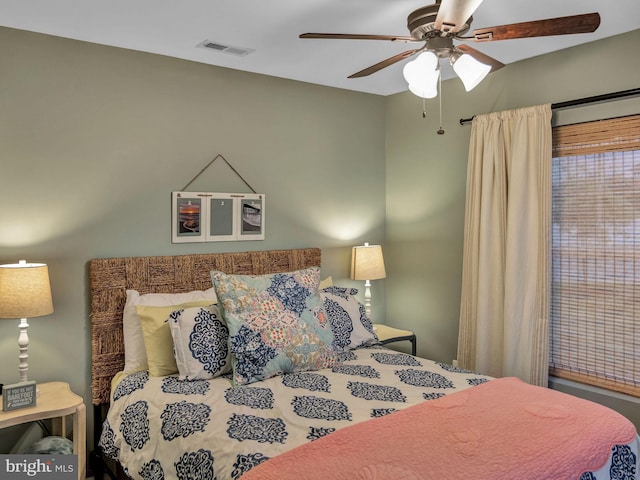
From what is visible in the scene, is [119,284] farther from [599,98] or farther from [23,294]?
[599,98]

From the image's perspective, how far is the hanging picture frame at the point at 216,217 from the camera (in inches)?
130

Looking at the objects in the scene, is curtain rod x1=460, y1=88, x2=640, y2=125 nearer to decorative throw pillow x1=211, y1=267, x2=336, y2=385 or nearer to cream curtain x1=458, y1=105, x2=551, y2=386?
cream curtain x1=458, y1=105, x2=551, y2=386

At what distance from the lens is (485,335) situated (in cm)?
351

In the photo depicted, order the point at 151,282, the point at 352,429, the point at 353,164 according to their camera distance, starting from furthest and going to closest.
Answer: the point at 353,164 → the point at 151,282 → the point at 352,429

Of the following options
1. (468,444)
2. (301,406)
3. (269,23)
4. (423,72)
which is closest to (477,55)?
(423,72)

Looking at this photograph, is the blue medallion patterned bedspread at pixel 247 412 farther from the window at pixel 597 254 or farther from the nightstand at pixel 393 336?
the window at pixel 597 254

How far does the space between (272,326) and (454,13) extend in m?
1.68

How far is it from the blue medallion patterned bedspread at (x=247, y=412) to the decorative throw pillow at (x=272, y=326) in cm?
7

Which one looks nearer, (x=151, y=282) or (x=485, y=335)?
(x=151, y=282)

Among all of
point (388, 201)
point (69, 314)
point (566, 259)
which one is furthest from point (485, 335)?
point (69, 314)

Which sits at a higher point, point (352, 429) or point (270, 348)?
point (270, 348)

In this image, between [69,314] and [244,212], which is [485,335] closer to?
[244,212]

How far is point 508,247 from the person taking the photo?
131 inches

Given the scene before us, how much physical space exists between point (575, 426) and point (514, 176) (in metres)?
1.78
